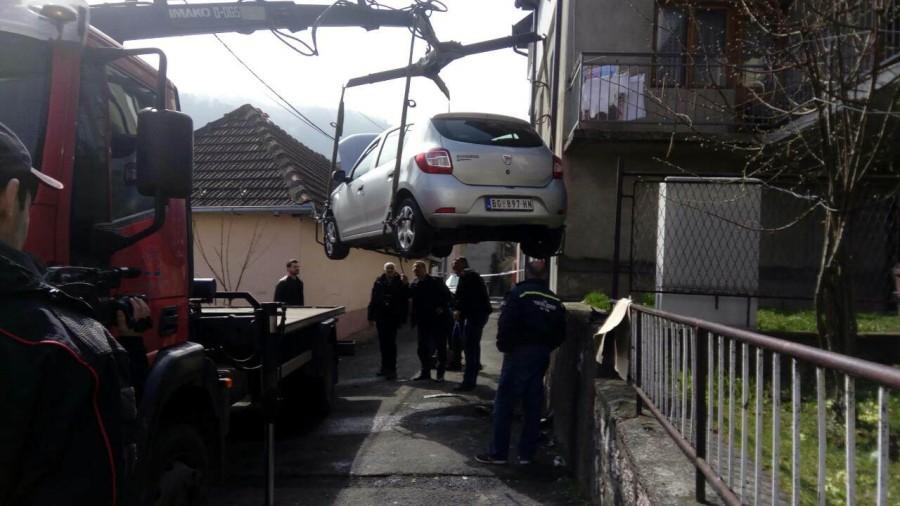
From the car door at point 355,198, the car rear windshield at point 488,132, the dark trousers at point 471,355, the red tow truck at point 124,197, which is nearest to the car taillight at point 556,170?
the car rear windshield at point 488,132

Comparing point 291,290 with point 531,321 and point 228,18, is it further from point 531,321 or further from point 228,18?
point 531,321

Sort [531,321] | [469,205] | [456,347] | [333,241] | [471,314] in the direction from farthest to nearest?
1. [456,347]
2. [471,314]
3. [333,241]
4. [469,205]
5. [531,321]

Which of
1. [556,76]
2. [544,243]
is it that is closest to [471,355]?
[544,243]

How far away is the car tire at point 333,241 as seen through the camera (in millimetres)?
10034

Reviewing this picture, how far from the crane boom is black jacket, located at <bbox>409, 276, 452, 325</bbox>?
3922 millimetres

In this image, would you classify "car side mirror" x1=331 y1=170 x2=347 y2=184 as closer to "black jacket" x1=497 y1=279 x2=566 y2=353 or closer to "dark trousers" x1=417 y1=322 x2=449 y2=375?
"dark trousers" x1=417 y1=322 x2=449 y2=375

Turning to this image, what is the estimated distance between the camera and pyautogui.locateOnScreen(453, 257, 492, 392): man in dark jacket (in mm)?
10211

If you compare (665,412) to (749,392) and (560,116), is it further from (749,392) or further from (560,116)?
(560,116)

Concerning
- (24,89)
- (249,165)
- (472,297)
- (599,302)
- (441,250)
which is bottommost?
(472,297)

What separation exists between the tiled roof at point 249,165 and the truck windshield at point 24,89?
482 inches

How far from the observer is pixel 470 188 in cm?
738

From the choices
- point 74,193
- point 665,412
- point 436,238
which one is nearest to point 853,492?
point 665,412

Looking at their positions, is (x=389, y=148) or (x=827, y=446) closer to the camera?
(x=827, y=446)

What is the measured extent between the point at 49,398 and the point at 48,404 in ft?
0.04
